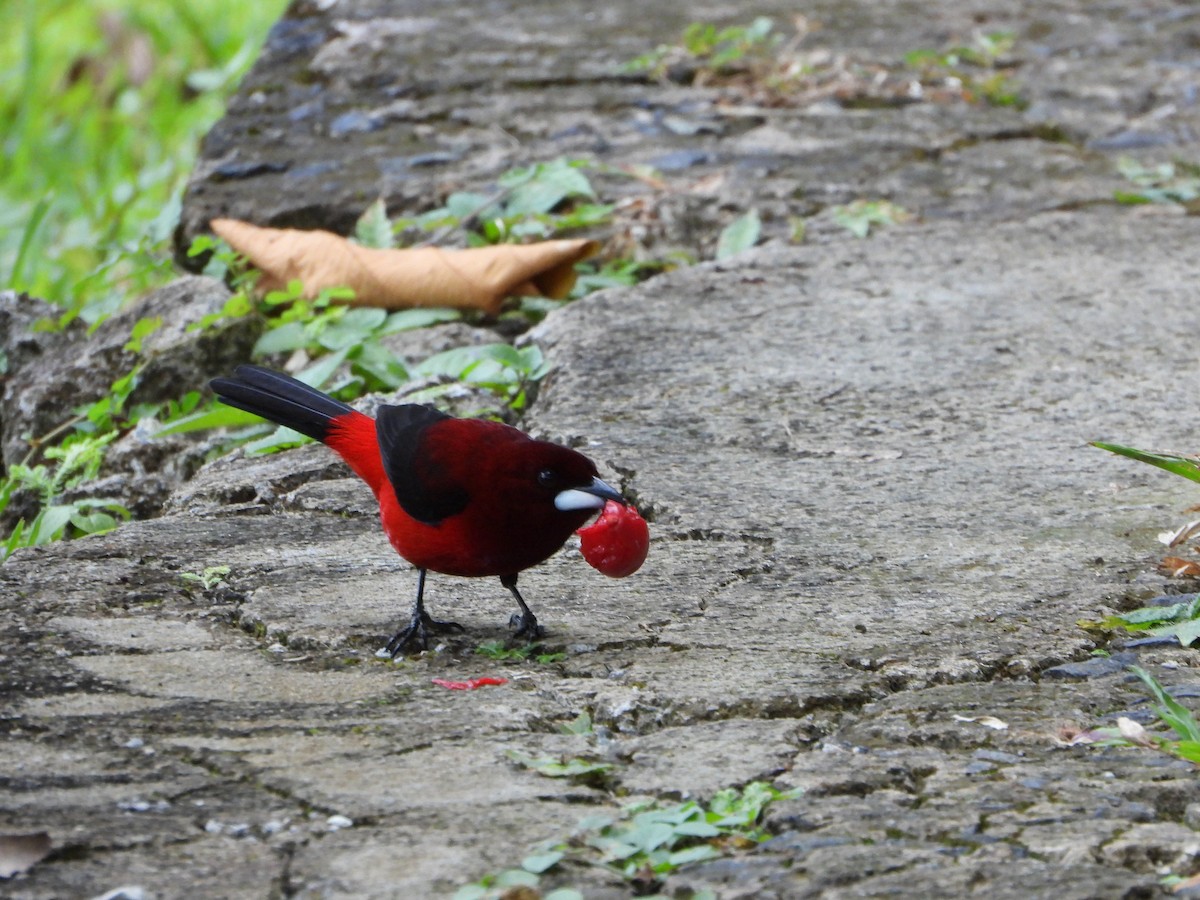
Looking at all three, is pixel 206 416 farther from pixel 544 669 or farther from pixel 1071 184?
pixel 1071 184

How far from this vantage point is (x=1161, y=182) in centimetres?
468

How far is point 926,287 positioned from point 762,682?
6.78 feet

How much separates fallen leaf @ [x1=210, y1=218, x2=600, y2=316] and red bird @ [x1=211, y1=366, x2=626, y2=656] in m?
1.56

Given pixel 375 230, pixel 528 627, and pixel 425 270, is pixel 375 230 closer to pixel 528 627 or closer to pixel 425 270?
pixel 425 270

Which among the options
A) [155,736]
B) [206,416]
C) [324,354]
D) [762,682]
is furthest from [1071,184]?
[155,736]

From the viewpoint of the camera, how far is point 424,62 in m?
5.94

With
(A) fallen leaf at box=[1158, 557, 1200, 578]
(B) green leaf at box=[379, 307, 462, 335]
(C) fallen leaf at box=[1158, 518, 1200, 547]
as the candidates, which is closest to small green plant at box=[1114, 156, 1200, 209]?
(B) green leaf at box=[379, 307, 462, 335]

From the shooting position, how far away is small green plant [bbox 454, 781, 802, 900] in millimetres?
1649

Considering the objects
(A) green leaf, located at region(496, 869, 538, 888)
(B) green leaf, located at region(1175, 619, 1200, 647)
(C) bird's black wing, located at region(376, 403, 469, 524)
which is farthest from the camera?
(C) bird's black wing, located at region(376, 403, 469, 524)

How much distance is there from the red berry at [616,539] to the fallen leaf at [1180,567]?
88cm

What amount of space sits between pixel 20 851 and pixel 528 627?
98cm

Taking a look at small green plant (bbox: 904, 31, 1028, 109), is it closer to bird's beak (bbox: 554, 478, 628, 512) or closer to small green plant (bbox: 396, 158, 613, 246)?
small green plant (bbox: 396, 158, 613, 246)

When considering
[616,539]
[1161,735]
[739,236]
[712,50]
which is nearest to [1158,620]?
[1161,735]

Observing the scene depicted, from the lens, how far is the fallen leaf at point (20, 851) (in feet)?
5.38
